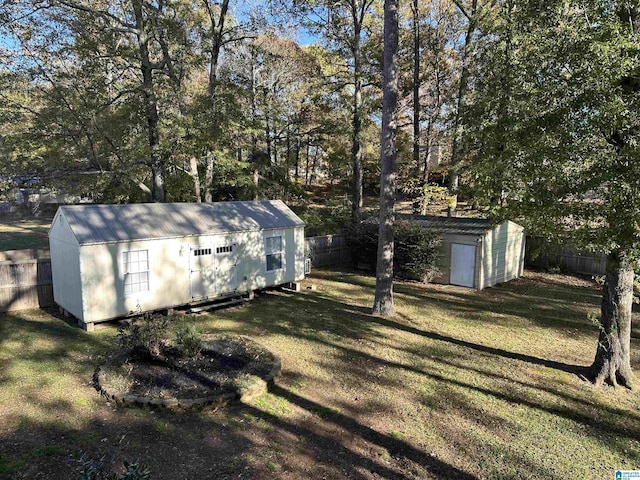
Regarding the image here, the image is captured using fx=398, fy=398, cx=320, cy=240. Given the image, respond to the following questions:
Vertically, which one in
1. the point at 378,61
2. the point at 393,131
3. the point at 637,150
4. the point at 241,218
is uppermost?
the point at 378,61

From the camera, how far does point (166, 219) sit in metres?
10.6

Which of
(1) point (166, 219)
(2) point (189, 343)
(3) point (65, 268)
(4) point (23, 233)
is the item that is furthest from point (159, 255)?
(4) point (23, 233)

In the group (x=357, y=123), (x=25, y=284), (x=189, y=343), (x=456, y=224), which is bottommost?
(x=189, y=343)

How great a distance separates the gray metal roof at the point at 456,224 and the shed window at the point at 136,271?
32.6ft

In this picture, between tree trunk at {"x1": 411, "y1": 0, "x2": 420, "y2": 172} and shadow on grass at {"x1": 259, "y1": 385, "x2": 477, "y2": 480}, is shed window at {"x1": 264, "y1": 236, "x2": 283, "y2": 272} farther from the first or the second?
tree trunk at {"x1": 411, "y1": 0, "x2": 420, "y2": 172}

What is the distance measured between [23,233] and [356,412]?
25268 mm

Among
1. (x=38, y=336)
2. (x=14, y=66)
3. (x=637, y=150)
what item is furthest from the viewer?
(x=14, y=66)

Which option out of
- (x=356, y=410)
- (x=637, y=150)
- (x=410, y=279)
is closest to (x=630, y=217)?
(x=637, y=150)

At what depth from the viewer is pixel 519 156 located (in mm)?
6254

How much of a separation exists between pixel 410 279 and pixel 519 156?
9.50 meters

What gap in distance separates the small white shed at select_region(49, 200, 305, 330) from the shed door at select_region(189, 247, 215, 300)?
1.0 inches

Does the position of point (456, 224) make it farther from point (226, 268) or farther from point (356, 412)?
point (356, 412)

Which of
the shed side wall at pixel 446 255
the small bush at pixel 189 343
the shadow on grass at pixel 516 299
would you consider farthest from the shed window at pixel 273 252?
the shed side wall at pixel 446 255

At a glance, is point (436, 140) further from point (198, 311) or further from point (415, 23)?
point (198, 311)
